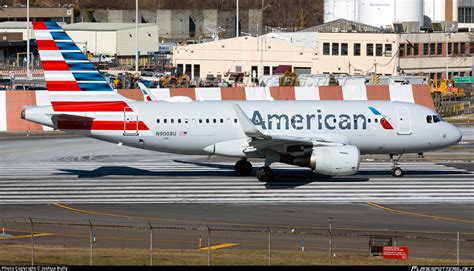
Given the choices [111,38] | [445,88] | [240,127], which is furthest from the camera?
[111,38]

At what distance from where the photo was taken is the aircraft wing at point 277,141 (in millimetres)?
49812

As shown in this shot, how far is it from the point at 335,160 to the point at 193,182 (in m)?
8.20

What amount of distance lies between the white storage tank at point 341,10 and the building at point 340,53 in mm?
14995

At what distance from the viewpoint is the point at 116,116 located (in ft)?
173

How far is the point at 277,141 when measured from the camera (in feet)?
166

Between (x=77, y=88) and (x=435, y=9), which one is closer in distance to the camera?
(x=77, y=88)

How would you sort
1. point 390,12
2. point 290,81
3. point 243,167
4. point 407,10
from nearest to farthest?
point 243,167 < point 290,81 < point 407,10 < point 390,12

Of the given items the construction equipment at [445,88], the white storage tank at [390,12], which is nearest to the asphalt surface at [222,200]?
the construction equipment at [445,88]

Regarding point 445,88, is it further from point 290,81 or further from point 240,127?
point 240,127

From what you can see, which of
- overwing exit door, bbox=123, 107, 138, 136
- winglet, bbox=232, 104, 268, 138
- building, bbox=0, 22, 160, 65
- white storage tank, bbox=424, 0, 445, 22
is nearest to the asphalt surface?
overwing exit door, bbox=123, 107, 138, 136

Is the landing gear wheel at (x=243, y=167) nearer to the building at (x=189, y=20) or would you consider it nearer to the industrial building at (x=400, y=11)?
the industrial building at (x=400, y=11)

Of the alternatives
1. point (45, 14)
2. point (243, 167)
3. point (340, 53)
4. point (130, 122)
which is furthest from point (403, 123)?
point (45, 14)

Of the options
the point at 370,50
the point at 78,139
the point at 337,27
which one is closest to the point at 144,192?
the point at 78,139

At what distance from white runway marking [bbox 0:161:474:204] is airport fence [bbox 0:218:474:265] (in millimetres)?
6605
